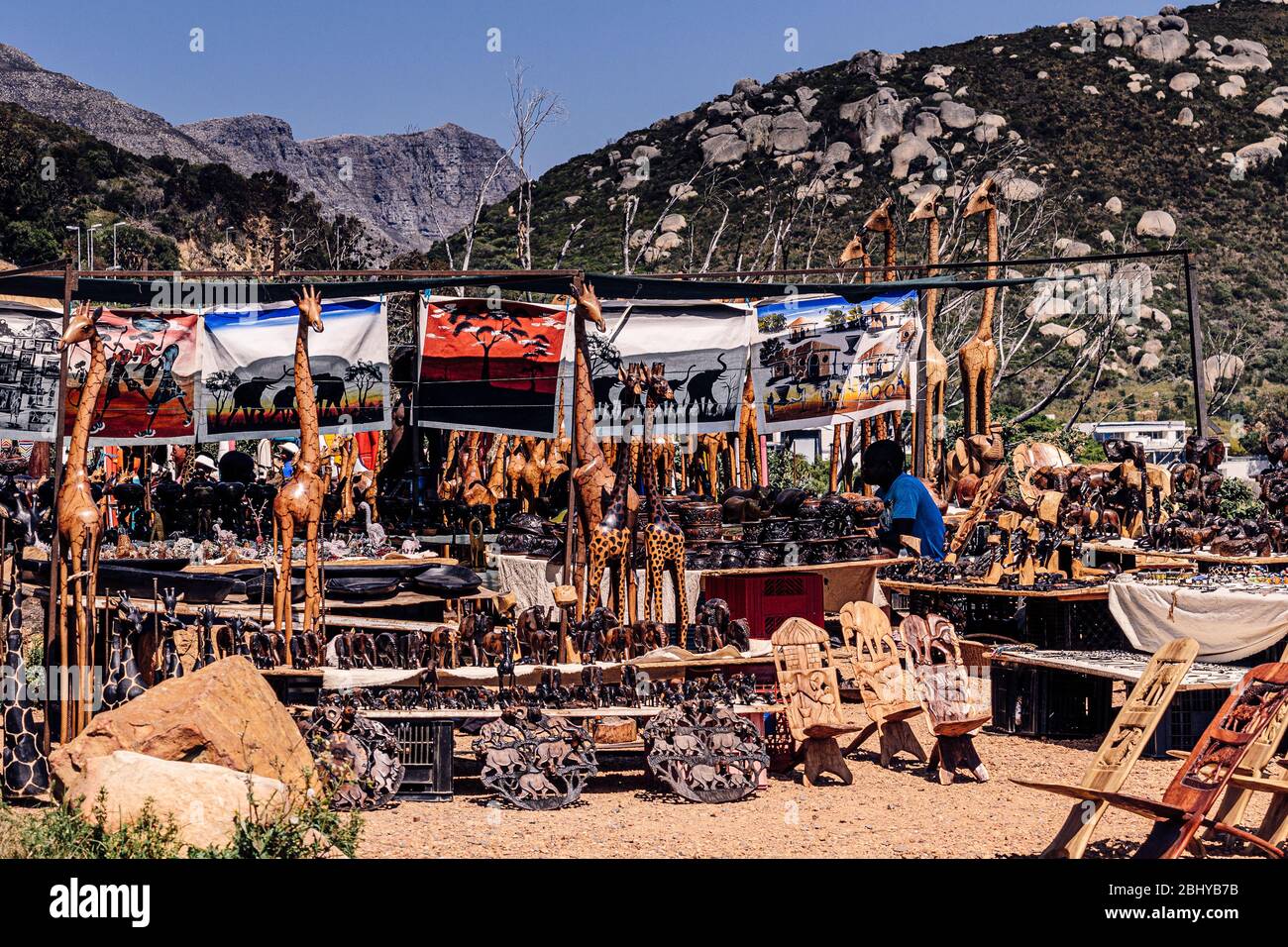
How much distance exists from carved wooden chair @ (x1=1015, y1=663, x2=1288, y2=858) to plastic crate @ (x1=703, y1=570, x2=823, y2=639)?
617cm

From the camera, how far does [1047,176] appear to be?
44688mm

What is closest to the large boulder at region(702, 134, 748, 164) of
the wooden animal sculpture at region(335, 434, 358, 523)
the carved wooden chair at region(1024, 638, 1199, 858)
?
the wooden animal sculpture at region(335, 434, 358, 523)

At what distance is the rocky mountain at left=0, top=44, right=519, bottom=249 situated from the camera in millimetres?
68438

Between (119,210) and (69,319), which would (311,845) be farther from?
(119,210)

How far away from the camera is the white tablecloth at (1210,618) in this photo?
9.53 metres

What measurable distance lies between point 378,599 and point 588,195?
35.2 metres

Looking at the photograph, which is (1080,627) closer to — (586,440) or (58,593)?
(586,440)

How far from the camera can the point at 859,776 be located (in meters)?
8.98

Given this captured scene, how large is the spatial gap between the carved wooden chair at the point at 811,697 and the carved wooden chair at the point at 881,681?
0.40 m

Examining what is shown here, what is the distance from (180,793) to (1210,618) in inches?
266

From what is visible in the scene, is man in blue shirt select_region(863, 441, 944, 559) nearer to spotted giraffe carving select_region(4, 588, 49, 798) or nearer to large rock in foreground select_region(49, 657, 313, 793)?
large rock in foreground select_region(49, 657, 313, 793)

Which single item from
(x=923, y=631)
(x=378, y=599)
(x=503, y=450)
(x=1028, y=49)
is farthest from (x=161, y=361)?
(x=1028, y=49)

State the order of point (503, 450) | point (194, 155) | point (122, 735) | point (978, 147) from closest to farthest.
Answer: point (122, 735), point (503, 450), point (978, 147), point (194, 155)

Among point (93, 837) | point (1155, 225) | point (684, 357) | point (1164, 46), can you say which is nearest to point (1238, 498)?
point (684, 357)
